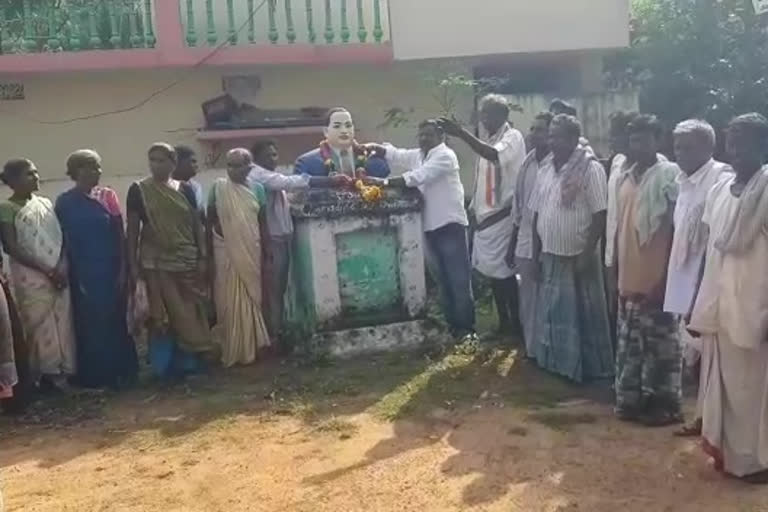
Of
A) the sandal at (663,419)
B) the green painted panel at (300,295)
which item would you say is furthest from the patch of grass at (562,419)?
the green painted panel at (300,295)

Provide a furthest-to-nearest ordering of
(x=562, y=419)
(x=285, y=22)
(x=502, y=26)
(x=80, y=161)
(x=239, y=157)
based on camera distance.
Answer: (x=502, y=26), (x=285, y=22), (x=239, y=157), (x=80, y=161), (x=562, y=419)

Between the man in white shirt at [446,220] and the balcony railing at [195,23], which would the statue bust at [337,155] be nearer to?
the man in white shirt at [446,220]

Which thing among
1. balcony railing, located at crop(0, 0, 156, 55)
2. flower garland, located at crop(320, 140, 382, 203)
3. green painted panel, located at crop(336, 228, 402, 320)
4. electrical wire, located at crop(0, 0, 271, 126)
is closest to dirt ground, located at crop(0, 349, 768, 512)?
green painted panel, located at crop(336, 228, 402, 320)

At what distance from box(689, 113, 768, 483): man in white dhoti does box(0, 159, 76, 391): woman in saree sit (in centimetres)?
422

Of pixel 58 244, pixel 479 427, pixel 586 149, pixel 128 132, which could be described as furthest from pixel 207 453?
pixel 128 132

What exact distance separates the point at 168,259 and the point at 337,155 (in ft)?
5.30

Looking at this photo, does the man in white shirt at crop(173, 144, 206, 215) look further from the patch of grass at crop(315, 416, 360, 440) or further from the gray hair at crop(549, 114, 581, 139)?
the gray hair at crop(549, 114, 581, 139)

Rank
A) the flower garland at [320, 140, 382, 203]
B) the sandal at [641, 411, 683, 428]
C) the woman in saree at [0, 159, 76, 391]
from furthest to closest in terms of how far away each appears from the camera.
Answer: the flower garland at [320, 140, 382, 203]
the woman in saree at [0, 159, 76, 391]
the sandal at [641, 411, 683, 428]

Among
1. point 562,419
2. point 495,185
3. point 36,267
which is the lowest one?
point 562,419

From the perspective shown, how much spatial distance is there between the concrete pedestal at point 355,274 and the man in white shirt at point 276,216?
0.27ft

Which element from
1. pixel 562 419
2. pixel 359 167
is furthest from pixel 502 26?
pixel 562 419

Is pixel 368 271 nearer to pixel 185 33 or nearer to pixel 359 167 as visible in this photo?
pixel 359 167

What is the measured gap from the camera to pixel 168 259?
21.4 feet

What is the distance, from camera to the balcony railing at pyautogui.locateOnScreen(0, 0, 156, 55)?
946 centimetres
